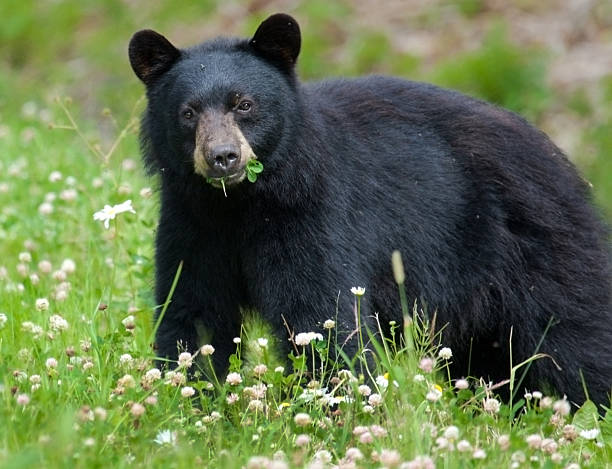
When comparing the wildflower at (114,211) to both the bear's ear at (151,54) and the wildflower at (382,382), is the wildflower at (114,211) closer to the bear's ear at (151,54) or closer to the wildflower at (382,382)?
the bear's ear at (151,54)

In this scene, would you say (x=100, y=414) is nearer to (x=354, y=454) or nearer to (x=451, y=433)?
(x=354, y=454)

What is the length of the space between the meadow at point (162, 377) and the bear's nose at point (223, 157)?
1.98ft

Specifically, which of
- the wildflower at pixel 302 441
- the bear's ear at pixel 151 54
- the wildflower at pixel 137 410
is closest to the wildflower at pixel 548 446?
the wildflower at pixel 302 441

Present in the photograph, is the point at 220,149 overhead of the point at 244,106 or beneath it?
beneath

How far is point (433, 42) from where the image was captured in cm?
1305

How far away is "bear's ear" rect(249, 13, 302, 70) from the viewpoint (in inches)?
210

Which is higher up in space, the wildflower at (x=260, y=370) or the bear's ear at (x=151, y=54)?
the bear's ear at (x=151, y=54)

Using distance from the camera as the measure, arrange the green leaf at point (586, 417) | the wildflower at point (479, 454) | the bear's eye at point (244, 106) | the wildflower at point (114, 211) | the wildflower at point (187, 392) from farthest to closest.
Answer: the wildflower at point (114, 211) < the bear's eye at point (244, 106) < the green leaf at point (586, 417) < the wildflower at point (187, 392) < the wildflower at point (479, 454)

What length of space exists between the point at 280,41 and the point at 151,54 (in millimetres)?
594

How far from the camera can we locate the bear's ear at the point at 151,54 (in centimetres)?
541

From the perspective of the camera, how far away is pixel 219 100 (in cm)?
519

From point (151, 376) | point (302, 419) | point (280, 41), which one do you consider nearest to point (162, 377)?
point (151, 376)

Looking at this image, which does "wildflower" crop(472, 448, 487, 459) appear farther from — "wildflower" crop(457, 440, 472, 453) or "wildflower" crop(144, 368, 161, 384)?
"wildflower" crop(144, 368, 161, 384)

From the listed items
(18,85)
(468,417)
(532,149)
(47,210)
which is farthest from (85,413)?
(18,85)
